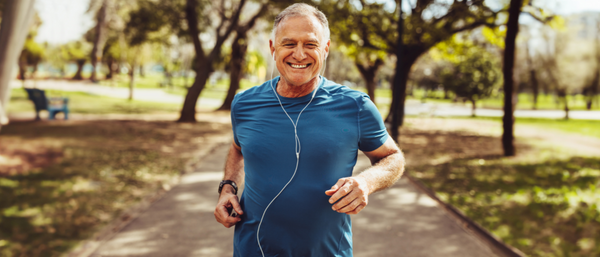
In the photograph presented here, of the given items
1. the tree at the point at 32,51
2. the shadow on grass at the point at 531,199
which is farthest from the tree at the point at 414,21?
the tree at the point at 32,51

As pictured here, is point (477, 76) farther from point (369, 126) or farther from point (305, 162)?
point (305, 162)

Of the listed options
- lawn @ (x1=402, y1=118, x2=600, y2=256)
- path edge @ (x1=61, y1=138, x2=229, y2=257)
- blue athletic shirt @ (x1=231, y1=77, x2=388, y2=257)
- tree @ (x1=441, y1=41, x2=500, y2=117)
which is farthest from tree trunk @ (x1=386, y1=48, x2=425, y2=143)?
tree @ (x1=441, y1=41, x2=500, y2=117)

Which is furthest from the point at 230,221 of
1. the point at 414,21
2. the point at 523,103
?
the point at 523,103

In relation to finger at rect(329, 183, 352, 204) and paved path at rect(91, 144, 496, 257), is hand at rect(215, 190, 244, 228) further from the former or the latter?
paved path at rect(91, 144, 496, 257)

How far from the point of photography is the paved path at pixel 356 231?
15.8 ft

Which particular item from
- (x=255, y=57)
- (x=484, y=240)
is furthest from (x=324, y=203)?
(x=255, y=57)

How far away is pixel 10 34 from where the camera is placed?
7.55 ft

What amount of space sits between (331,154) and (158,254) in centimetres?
351

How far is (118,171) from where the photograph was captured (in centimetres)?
873

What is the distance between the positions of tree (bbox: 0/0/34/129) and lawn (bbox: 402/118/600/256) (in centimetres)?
532

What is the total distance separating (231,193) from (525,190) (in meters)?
7.21

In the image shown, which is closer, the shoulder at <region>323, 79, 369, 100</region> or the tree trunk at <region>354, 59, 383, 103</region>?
the shoulder at <region>323, 79, 369, 100</region>

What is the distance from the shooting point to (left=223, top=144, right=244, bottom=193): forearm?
7.81ft

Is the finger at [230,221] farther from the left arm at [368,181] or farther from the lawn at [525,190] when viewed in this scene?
the lawn at [525,190]
